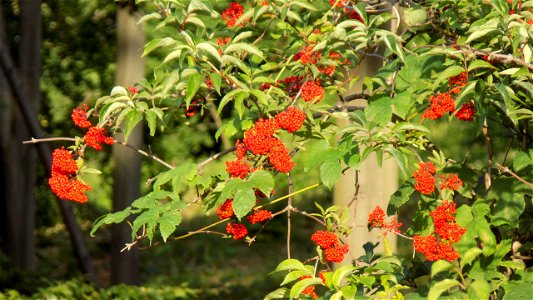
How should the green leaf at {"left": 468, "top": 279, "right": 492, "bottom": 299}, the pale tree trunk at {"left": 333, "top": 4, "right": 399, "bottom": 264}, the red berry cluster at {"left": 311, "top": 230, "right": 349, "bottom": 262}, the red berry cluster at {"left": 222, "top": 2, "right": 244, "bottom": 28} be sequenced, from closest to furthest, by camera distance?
the green leaf at {"left": 468, "top": 279, "right": 492, "bottom": 299}, the red berry cluster at {"left": 311, "top": 230, "right": 349, "bottom": 262}, the red berry cluster at {"left": 222, "top": 2, "right": 244, "bottom": 28}, the pale tree trunk at {"left": 333, "top": 4, "right": 399, "bottom": 264}

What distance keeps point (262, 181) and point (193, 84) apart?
50 cm

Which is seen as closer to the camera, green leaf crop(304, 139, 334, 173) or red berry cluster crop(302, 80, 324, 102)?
green leaf crop(304, 139, 334, 173)

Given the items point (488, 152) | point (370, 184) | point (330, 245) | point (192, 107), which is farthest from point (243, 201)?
point (370, 184)

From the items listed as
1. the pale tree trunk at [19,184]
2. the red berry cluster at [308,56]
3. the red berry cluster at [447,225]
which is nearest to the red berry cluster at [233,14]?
the red berry cluster at [308,56]

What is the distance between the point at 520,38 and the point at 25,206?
9.30 metres

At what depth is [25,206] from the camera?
11734mm

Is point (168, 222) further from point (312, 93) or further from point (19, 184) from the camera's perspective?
point (19, 184)

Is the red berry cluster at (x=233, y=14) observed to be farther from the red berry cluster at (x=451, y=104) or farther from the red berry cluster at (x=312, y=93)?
the red berry cluster at (x=451, y=104)

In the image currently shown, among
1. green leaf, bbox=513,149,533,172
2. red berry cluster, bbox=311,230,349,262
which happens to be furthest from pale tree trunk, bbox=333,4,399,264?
red berry cluster, bbox=311,230,349,262

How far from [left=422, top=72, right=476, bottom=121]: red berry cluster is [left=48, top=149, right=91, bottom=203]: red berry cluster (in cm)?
150

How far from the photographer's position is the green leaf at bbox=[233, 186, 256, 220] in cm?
346

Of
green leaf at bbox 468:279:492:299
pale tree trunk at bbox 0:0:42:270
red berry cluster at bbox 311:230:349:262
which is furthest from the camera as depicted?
pale tree trunk at bbox 0:0:42:270

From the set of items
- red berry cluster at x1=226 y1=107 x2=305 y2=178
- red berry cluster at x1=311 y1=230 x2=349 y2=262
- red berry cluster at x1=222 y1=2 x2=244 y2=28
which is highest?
red berry cluster at x1=222 y1=2 x2=244 y2=28

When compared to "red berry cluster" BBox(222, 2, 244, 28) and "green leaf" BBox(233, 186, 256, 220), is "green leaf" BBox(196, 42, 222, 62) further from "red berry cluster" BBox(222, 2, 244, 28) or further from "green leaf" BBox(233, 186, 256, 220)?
"red berry cluster" BBox(222, 2, 244, 28)
